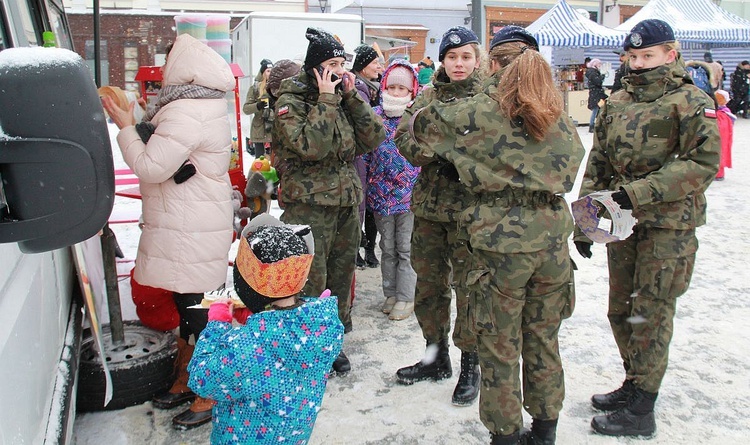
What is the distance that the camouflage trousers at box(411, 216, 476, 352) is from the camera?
11.4 feet

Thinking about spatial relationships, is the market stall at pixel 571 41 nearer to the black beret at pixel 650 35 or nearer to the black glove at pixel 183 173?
the black beret at pixel 650 35

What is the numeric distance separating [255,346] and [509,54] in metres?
1.92

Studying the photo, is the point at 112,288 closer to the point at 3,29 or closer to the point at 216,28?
the point at 3,29

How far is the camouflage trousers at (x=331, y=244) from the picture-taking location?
3748 millimetres

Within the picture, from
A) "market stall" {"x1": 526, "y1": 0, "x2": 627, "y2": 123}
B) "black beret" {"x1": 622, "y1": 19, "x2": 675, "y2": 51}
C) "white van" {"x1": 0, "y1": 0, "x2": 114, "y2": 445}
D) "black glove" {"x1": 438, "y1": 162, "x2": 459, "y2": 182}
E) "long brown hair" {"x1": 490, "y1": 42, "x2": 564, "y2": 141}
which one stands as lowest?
"black glove" {"x1": 438, "y1": 162, "x2": 459, "y2": 182}

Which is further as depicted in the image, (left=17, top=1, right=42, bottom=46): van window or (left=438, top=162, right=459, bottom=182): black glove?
(left=438, top=162, right=459, bottom=182): black glove

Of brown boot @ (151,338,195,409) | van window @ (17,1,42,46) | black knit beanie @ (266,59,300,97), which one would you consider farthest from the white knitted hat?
brown boot @ (151,338,195,409)

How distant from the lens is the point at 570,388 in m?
3.66

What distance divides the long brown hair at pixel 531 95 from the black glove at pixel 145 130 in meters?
1.70

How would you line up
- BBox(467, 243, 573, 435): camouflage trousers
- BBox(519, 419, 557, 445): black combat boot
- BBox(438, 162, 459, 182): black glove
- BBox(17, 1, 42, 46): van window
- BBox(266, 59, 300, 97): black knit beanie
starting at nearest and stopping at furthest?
1. BBox(467, 243, 573, 435): camouflage trousers
2. BBox(17, 1, 42, 46): van window
3. BBox(519, 419, 557, 445): black combat boot
4. BBox(438, 162, 459, 182): black glove
5. BBox(266, 59, 300, 97): black knit beanie

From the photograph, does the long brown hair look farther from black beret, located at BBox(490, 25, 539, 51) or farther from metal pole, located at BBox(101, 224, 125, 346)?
metal pole, located at BBox(101, 224, 125, 346)

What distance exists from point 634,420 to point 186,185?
8.24 ft

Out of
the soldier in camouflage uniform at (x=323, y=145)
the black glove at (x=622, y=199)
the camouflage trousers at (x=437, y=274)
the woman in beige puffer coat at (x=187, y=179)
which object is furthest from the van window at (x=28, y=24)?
the black glove at (x=622, y=199)

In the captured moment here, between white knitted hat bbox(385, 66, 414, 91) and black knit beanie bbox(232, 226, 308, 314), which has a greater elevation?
white knitted hat bbox(385, 66, 414, 91)
